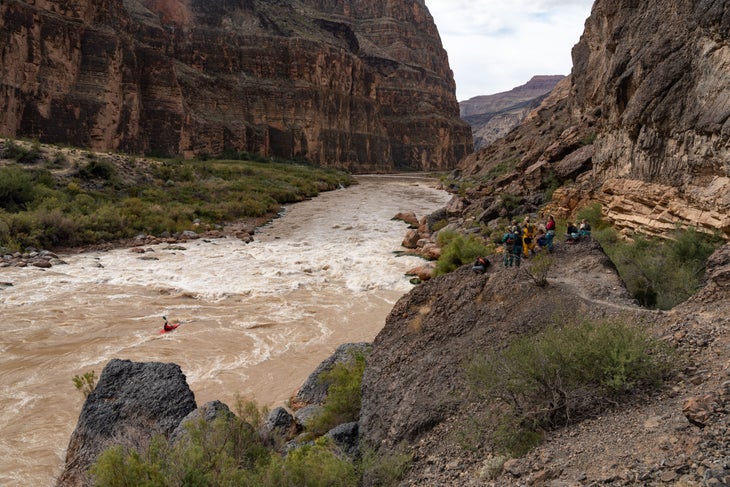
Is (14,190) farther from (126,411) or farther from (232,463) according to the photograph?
(232,463)

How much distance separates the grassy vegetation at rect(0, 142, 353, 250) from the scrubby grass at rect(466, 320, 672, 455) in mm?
19414

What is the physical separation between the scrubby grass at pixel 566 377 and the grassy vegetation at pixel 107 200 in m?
19.4

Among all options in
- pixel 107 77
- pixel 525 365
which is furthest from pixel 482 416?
pixel 107 77

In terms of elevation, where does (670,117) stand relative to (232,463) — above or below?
above

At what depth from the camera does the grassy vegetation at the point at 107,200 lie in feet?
63.6

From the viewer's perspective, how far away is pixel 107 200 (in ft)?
81.9

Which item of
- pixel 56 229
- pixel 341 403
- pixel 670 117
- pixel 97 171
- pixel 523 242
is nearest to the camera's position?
pixel 341 403

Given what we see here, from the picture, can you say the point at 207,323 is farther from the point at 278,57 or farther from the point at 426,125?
the point at 426,125

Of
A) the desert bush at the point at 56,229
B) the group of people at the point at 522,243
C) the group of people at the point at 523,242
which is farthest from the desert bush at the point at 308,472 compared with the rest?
the desert bush at the point at 56,229

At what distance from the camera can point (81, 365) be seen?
9328 millimetres

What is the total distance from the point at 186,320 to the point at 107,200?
16603mm

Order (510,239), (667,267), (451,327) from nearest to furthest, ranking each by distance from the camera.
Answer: (451,327) → (667,267) → (510,239)

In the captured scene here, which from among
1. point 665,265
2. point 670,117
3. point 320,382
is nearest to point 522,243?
point 665,265

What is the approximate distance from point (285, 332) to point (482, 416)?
743cm
